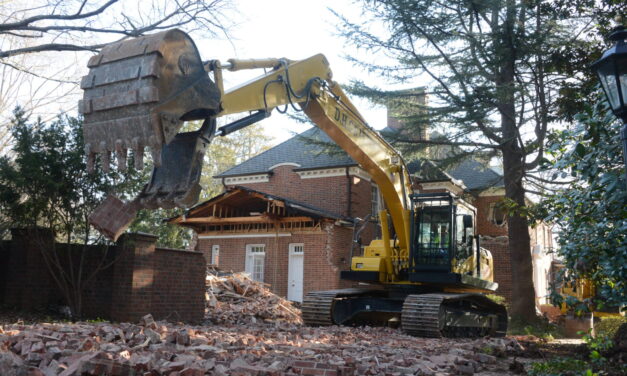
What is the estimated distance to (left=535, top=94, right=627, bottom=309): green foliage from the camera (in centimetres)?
587

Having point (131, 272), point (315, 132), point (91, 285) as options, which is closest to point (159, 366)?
point (131, 272)

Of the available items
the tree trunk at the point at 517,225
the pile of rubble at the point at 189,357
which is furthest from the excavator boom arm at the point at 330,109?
the tree trunk at the point at 517,225

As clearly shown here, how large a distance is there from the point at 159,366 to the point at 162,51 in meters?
3.19

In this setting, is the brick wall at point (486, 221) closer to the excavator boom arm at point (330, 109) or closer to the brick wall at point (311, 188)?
the brick wall at point (311, 188)

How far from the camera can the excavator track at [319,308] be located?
12.0 metres

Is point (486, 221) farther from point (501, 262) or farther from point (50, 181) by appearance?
point (50, 181)

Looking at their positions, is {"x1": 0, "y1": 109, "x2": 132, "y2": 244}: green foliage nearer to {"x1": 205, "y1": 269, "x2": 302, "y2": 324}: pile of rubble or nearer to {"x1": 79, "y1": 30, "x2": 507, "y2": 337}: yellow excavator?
{"x1": 205, "y1": 269, "x2": 302, "y2": 324}: pile of rubble

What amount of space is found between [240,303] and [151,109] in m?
10.8

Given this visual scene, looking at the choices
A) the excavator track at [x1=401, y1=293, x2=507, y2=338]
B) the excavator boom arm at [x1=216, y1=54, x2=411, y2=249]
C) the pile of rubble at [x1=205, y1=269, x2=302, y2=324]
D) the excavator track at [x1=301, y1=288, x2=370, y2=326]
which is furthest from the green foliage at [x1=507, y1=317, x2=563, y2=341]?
the excavator track at [x1=301, y1=288, x2=370, y2=326]

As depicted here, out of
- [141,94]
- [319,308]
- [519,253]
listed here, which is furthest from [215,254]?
[141,94]

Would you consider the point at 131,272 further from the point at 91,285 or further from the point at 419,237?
the point at 419,237

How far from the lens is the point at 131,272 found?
11.1 metres

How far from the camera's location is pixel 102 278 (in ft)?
37.8

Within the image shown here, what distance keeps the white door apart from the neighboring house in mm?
40
